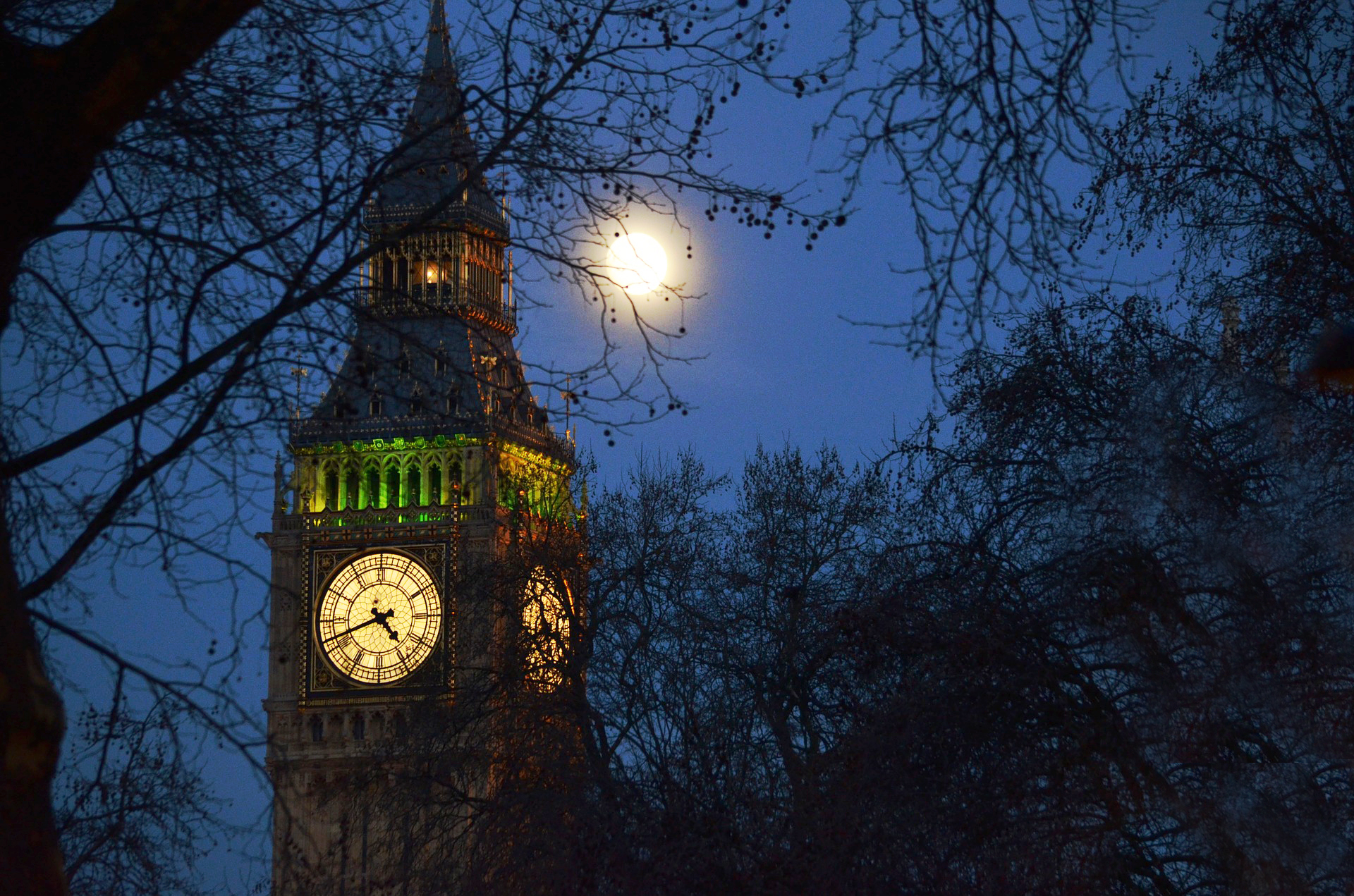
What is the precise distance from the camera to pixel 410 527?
5366 centimetres

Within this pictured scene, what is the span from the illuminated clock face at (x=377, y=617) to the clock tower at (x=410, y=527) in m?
0.06

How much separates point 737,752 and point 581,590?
7.84 metres

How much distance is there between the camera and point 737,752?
770 inches

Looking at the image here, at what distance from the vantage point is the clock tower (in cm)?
775

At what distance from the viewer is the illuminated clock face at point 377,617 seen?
5306 centimetres

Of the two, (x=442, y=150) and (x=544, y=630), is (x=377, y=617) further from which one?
(x=442, y=150)

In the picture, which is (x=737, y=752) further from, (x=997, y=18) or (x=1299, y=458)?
(x=997, y=18)

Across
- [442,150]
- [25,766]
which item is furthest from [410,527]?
[25,766]

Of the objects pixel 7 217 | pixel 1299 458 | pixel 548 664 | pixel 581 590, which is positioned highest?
pixel 581 590

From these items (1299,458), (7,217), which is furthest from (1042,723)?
(7,217)

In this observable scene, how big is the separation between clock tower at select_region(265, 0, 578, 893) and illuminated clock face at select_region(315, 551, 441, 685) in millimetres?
55

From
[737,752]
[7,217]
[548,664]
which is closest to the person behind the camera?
[7,217]

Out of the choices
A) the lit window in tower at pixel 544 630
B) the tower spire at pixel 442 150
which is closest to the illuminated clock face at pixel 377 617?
the lit window in tower at pixel 544 630

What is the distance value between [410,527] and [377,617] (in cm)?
252
